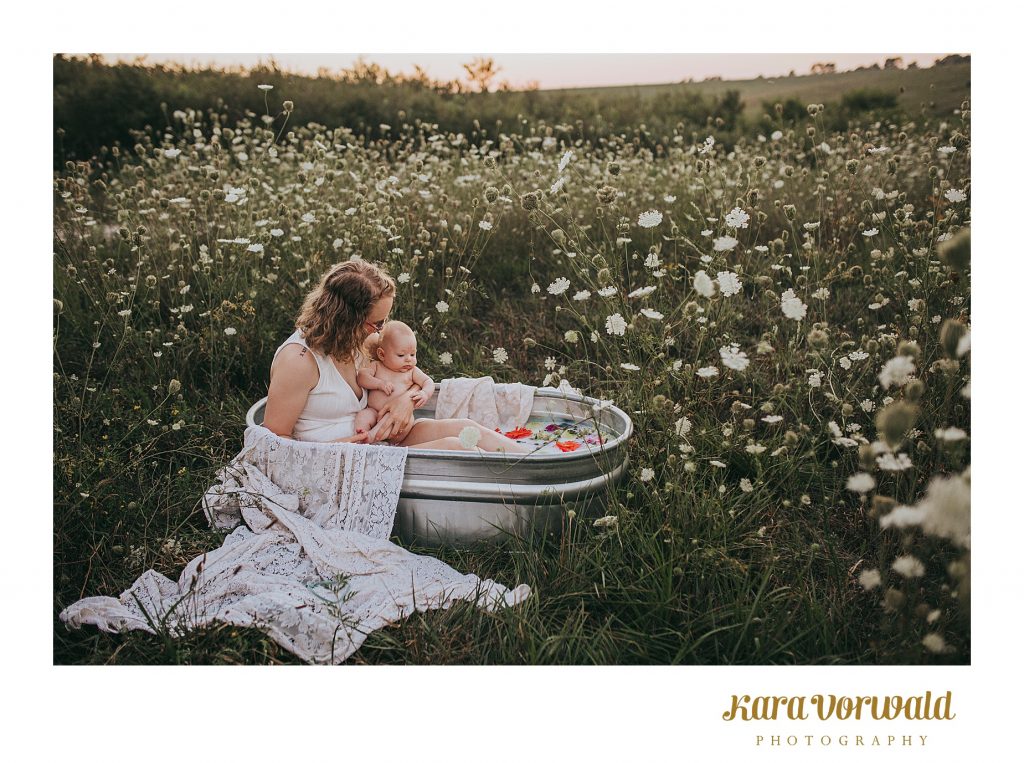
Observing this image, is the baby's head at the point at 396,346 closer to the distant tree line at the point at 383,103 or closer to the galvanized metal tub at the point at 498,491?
the galvanized metal tub at the point at 498,491

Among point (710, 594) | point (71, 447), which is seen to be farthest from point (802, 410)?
point (71, 447)

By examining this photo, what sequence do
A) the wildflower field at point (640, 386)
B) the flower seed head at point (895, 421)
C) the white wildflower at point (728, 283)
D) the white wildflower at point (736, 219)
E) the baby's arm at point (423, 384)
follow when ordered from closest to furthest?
the flower seed head at point (895, 421) < the wildflower field at point (640, 386) < the white wildflower at point (728, 283) < the white wildflower at point (736, 219) < the baby's arm at point (423, 384)

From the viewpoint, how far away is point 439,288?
4.32 meters

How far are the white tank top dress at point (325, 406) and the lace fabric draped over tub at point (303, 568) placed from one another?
10.4 inches

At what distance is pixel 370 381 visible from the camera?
10.3 feet

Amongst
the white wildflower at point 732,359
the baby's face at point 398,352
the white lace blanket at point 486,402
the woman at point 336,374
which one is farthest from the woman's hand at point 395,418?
the white wildflower at point 732,359

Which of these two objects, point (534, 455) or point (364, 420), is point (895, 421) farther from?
point (364, 420)

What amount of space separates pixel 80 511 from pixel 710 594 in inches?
87.1

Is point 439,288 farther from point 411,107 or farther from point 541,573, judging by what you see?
point 541,573

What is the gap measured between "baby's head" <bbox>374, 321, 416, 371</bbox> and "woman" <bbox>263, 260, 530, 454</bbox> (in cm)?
10

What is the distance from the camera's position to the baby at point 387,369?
3135 millimetres

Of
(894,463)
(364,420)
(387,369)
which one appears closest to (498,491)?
(364,420)

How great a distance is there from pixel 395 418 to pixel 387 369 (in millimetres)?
249

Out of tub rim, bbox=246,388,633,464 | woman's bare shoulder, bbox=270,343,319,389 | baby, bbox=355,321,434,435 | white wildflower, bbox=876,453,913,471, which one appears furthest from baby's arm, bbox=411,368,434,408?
white wildflower, bbox=876,453,913,471
